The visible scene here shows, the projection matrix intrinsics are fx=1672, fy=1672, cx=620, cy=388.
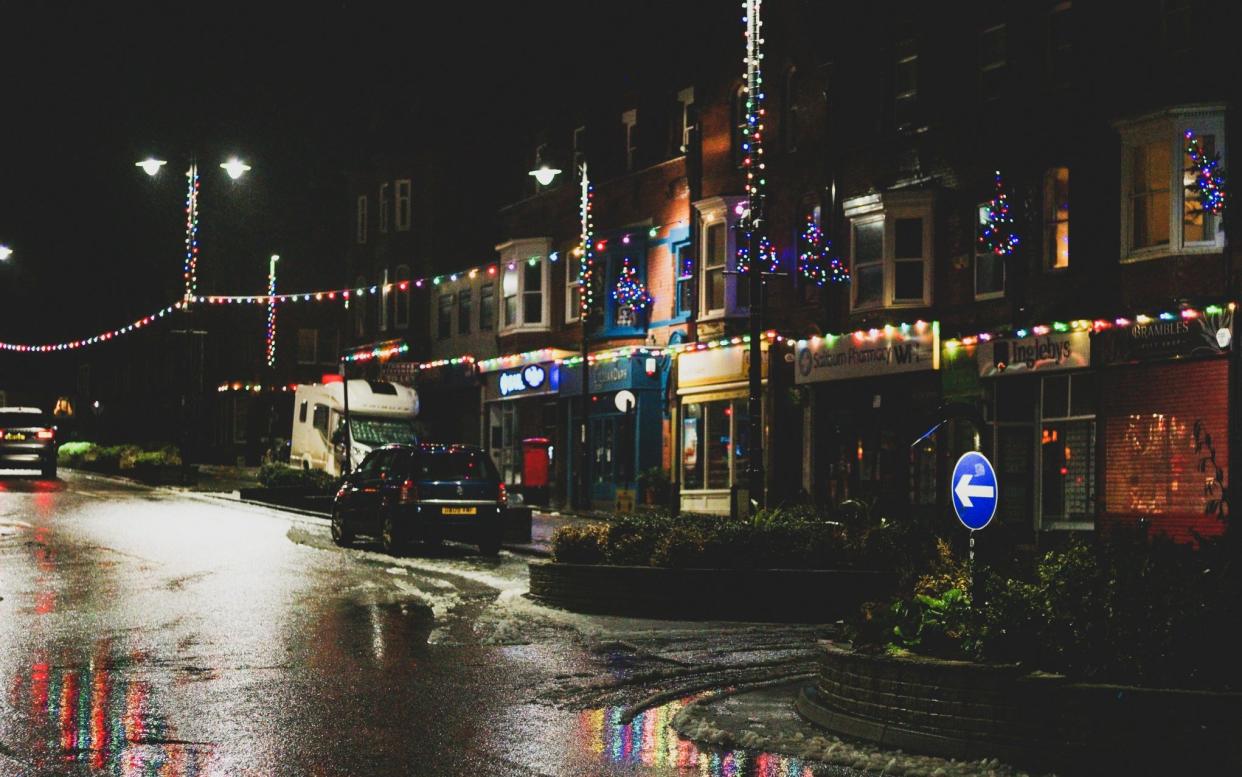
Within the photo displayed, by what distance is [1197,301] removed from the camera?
1014 inches

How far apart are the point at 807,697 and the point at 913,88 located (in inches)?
961

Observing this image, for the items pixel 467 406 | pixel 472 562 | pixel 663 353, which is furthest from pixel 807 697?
pixel 467 406

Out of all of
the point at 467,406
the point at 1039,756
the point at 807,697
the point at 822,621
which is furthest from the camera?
the point at 467,406

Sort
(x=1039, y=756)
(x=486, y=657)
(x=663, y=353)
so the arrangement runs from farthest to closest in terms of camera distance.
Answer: (x=663, y=353) → (x=486, y=657) → (x=1039, y=756)

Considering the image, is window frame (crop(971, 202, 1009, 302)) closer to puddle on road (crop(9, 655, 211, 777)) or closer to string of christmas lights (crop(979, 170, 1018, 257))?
string of christmas lights (crop(979, 170, 1018, 257))

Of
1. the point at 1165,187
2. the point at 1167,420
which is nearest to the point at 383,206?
the point at 1165,187

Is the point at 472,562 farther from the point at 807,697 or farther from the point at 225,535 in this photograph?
the point at 807,697

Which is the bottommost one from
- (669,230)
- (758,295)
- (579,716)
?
(579,716)

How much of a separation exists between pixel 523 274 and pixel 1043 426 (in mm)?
21209

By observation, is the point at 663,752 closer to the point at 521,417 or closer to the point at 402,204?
the point at 521,417

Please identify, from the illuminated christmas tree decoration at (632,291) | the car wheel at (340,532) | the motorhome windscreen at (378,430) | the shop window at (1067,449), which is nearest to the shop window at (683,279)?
the illuminated christmas tree decoration at (632,291)

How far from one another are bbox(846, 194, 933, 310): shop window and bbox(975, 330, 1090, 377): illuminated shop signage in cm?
241

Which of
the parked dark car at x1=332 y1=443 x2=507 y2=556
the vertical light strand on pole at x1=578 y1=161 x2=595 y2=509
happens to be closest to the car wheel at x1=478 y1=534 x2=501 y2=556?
the parked dark car at x1=332 y1=443 x2=507 y2=556

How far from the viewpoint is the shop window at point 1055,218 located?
2911 cm
